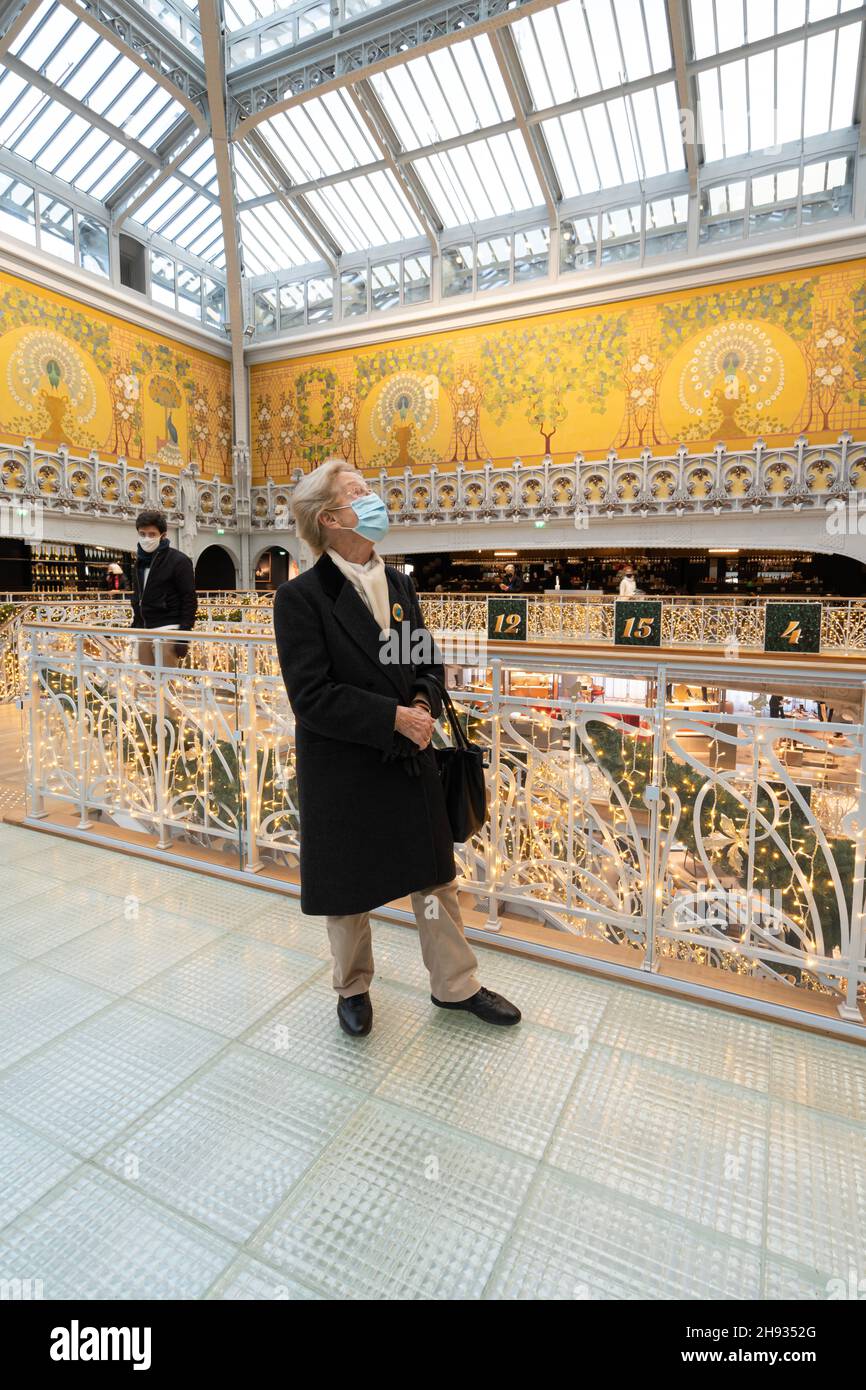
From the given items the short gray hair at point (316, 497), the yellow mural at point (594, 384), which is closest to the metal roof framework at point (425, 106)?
the yellow mural at point (594, 384)

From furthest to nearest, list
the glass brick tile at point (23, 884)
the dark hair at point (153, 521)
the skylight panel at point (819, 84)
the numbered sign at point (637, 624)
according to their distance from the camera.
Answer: the skylight panel at point (819, 84), the numbered sign at point (637, 624), the dark hair at point (153, 521), the glass brick tile at point (23, 884)

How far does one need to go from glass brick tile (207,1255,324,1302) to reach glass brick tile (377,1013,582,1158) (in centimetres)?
53

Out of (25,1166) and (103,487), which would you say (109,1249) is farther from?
(103,487)

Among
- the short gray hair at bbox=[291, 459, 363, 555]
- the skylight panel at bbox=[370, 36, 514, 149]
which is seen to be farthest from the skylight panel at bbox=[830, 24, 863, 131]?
the short gray hair at bbox=[291, 459, 363, 555]

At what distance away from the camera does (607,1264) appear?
138cm

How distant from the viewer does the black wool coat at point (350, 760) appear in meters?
1.81

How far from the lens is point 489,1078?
1.92 meters

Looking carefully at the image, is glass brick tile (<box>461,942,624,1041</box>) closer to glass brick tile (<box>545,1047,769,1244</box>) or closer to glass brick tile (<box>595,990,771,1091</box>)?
glass brick tile (<box>595,990,771,1091</box>)

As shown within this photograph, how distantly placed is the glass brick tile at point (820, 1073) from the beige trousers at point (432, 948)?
2.90 feet

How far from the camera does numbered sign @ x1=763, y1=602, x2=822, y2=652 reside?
5.02m

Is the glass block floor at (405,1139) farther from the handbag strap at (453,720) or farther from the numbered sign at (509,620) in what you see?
the numbered sign at (509,620)

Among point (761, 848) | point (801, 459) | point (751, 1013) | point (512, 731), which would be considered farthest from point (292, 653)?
point (801, 459)

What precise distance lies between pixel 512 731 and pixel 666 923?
2.80 feet
